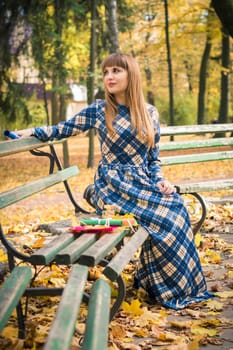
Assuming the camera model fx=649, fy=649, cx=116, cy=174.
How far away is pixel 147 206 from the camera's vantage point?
13.7 feet

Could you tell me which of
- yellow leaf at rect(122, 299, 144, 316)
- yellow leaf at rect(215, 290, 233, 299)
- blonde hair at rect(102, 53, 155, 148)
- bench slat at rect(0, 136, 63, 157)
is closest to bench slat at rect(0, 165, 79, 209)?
bench slat at rect(0, 136, 63, 157)

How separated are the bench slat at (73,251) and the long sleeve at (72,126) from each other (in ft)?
3.54

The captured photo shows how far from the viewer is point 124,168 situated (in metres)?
Answer: 4.29

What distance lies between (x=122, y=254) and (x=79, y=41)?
22926 millimetres

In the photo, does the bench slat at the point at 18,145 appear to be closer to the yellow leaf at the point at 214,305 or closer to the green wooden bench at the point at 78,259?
the green wooden bench at the point at 78,259

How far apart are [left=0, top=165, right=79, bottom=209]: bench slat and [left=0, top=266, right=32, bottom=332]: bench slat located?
0.78m

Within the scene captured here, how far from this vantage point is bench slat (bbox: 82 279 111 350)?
6.53 feet

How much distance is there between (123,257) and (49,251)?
43 centimetres

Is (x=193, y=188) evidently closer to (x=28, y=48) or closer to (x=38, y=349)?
(x=38, y=349)

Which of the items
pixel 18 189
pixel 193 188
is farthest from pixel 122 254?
pixel 193 188

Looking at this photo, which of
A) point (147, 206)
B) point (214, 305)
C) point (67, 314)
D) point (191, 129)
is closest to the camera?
point (67, 314)

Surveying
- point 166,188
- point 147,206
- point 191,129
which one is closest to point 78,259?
point 147,206

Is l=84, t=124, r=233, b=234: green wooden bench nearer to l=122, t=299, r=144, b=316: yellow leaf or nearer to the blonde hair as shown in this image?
the blonde hair

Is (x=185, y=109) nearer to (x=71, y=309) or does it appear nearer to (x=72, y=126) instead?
(x=72, y=126)
